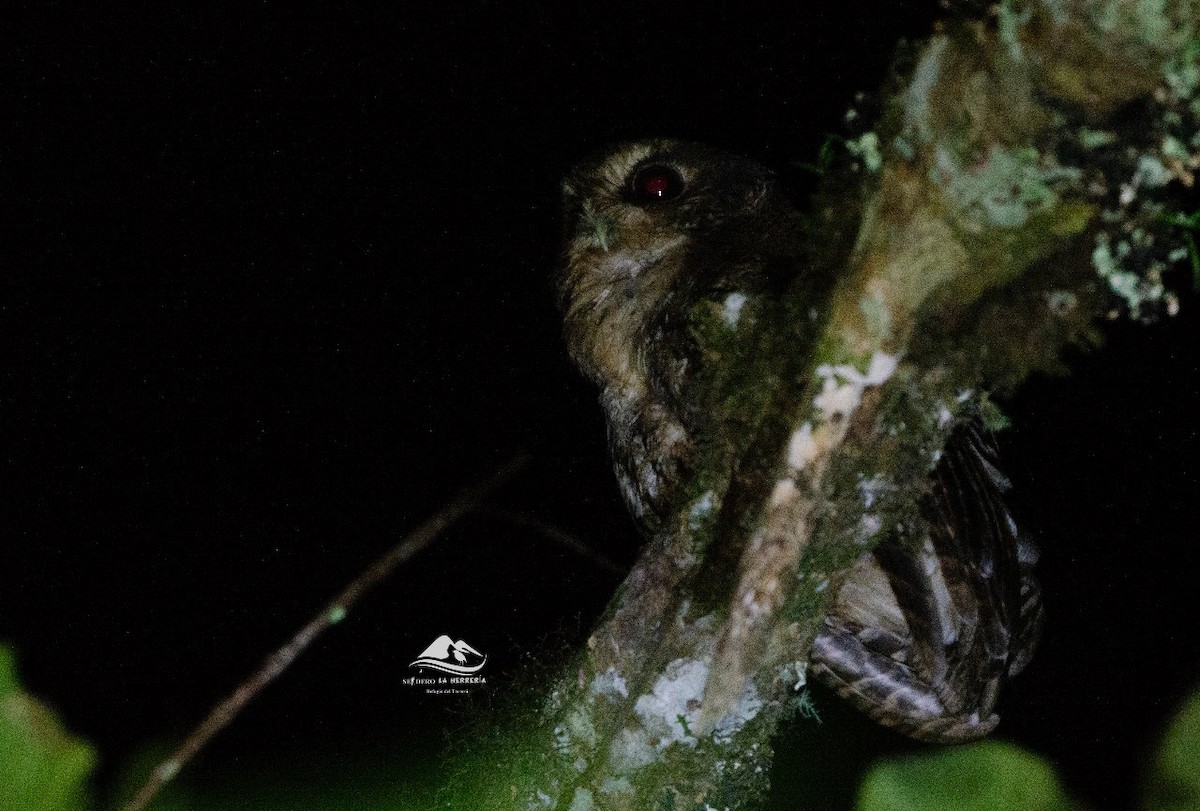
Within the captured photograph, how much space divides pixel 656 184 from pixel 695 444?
1532 mm

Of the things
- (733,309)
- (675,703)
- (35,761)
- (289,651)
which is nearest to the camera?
(289,651)

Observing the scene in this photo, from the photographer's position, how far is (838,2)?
454cm

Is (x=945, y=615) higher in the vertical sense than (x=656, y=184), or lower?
lower

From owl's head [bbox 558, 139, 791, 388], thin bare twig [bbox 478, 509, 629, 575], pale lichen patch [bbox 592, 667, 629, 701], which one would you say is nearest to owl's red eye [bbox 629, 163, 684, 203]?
owl's head [bbox 558, 139, 791, 388]

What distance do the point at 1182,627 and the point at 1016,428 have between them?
1423 millimetres

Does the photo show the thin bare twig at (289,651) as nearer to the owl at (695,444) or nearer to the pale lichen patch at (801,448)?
the pale lichen patch at (801,448)

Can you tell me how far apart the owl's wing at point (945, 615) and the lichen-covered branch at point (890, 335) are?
2.74 feet

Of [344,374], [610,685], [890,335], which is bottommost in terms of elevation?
[344,374]

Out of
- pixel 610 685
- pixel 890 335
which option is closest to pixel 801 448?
pixel 890 335

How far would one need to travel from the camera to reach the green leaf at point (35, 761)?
95cm

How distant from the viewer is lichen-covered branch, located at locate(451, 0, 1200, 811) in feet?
3.08

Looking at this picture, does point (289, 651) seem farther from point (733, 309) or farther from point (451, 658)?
point (451, 658)

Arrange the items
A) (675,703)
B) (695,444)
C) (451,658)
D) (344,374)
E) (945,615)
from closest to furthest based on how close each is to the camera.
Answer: (675,703)
(695,444)
(945,615)
(451,658)
(344,374)

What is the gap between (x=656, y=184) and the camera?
298 cm
